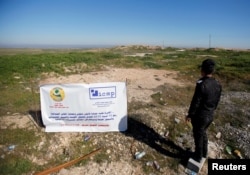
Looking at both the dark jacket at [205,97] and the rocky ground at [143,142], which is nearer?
the dark jacket at [205,97]

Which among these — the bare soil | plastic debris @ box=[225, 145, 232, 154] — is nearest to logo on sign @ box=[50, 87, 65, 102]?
the bare soil

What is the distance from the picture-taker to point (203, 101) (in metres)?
3.30

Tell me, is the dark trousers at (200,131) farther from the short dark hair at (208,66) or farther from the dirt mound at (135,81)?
the dirt mound at (135,81)

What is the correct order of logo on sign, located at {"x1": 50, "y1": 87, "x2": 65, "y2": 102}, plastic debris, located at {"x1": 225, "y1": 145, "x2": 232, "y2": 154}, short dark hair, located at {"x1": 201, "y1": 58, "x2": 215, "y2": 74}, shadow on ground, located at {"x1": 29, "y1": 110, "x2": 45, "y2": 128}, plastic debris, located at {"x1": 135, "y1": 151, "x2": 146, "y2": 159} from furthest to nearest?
shadow on ground, located at {"x1": 29, "y1": 110, "x2": 45, "y2": 128}, logo on sign, located at {"x1": 50, "y1": 87, "x2": 65, "y2": 102}, plastic debris, located at {"x1": 225, "y1": 145, "x2": 232, "y2": 154}, plastic debris, located at {"x1": 135, "y1": 151, "x2": 146, "y2": 159}, short dark hair, located at {"x1": 201, "y1": 58, "x2": 215, "y2": 74}

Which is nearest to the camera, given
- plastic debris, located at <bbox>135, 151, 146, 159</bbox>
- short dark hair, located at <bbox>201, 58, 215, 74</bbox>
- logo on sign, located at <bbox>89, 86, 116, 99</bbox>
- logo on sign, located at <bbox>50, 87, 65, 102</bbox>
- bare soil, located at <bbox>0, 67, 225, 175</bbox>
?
short dark hair, located at <bbox>201, 58, 215, 74</bbox>

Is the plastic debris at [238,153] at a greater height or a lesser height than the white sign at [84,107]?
lesser

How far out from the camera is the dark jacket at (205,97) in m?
3.21

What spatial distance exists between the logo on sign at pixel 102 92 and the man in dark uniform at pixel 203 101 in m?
1.79

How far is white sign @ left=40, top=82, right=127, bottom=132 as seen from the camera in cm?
460

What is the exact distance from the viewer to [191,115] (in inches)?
135

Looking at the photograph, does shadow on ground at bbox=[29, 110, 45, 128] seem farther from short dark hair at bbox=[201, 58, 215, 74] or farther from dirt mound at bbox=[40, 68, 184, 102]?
short dark hair at bbox=[201, 58, 215, 74]

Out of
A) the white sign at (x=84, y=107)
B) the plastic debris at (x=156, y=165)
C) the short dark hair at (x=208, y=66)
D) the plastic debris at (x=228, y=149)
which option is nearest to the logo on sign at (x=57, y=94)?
the white sign at (x=84, y=107)

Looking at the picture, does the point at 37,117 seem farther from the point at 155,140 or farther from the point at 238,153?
the point at 238,153

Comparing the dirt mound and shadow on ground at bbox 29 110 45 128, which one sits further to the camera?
the dirt mound
